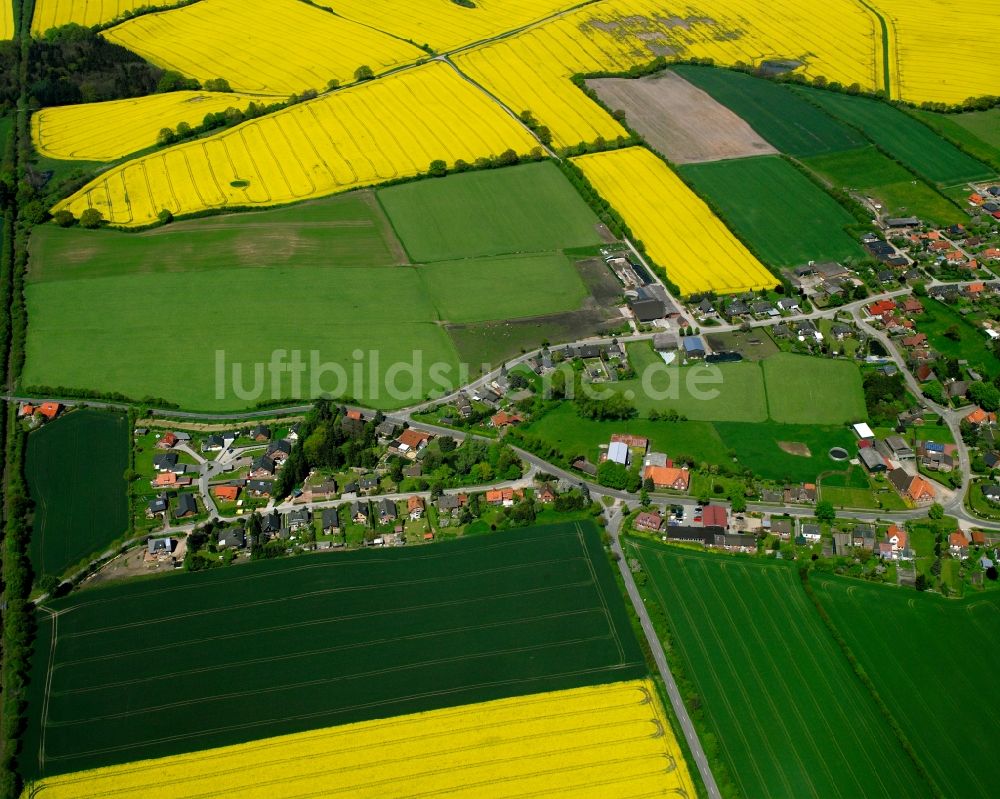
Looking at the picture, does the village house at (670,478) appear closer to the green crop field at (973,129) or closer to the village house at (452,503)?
the village house at (452,503)

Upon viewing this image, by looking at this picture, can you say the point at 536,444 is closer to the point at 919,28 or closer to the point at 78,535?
the point at 78,535

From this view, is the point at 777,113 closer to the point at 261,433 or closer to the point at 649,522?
the point at 649,522

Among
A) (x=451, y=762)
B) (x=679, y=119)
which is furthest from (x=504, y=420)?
(x=679, y=119)

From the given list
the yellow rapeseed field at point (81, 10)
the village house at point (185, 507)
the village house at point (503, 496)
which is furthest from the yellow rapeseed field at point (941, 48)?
the yellow rapeseed field at point (81, 10)

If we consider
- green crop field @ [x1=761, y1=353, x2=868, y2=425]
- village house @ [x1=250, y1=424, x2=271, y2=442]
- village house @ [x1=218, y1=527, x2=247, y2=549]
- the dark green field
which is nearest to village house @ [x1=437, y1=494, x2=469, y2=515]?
the dark green field

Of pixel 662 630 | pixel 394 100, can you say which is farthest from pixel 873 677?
pixel 394 100

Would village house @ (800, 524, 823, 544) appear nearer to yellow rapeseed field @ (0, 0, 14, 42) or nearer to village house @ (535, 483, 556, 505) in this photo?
village house @ (535, 483, 556, 505)
